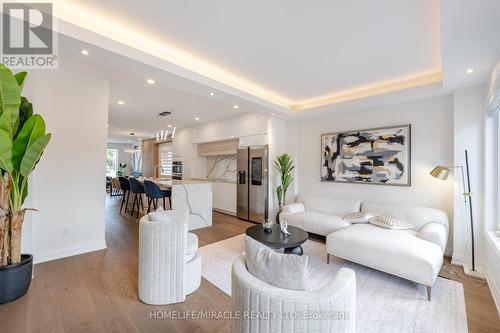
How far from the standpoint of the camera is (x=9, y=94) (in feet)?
6.27

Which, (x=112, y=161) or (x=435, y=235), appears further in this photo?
(x=112, y=161)

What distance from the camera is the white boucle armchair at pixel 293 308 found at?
1.07 m

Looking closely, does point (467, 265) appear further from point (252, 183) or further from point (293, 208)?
point (252, 183)

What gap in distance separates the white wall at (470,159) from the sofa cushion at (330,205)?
1373 millimetres

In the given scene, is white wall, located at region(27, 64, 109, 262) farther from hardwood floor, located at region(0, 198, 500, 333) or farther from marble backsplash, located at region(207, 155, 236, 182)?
marble backsplash, located at region(207, 155, 236, 182)

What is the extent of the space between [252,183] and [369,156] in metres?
2.58

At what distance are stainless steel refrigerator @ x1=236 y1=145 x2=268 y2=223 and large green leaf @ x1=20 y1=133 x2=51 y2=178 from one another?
3.83 m

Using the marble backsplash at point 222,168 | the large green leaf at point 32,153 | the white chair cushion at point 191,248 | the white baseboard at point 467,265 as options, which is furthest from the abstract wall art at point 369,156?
the large green leaf at point 32,153

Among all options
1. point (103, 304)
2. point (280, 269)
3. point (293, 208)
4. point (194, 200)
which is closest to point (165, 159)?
point (194, 200)

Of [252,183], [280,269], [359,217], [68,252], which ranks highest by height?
[252,183]

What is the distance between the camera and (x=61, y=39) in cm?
204

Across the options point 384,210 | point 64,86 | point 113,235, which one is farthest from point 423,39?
point 113,235

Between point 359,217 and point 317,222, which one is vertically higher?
point 359,217
